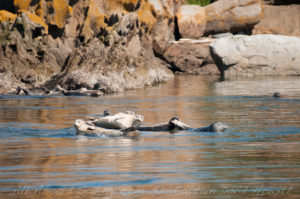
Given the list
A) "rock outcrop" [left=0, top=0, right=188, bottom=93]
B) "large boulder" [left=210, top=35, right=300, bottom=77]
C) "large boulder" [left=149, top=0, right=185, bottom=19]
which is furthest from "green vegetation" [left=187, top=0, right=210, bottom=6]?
"rock outcrop" [left=0, top=0, right=188, bottom=93]

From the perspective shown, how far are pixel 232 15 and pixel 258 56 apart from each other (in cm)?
1163

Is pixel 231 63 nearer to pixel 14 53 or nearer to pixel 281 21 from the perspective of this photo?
pixel 14 53

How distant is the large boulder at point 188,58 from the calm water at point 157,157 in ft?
81.5

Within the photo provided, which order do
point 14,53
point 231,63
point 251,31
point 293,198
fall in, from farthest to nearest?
point 251,31
point 231,63
point 14,53
point 293,198

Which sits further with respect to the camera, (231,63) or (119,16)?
(231,63)

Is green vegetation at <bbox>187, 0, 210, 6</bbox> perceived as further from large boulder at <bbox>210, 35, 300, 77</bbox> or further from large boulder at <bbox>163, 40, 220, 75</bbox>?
large boulder at <bbox>210, 35, 300, 77</bbox>

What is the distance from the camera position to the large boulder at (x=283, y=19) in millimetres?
54188

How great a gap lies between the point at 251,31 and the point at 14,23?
963 inches

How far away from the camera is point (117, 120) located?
1274cm

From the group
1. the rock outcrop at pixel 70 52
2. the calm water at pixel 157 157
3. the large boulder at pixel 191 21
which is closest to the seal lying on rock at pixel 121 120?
the calm water at pixel 157 157

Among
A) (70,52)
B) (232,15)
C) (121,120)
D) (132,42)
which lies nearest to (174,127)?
(121,120)

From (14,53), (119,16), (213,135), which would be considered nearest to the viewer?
(213,135)

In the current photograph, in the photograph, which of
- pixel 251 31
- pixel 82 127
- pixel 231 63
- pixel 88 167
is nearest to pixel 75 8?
pixel 231 63

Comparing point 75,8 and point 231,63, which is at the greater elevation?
point 75,8
